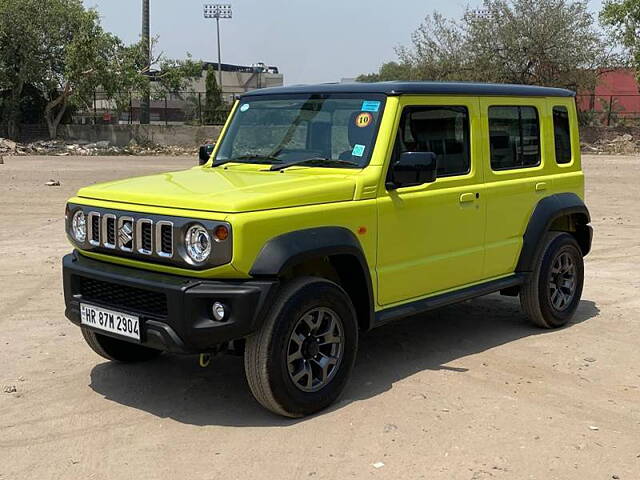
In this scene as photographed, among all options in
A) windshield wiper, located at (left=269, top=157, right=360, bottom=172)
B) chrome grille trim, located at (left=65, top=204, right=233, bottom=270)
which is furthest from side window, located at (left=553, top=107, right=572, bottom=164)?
chrome grille trim, located at (left=65, top=204, right=233, bottom=270)

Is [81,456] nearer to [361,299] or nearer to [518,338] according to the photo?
[361,299]

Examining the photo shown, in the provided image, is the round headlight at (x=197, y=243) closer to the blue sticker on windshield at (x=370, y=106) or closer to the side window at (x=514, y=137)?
the blue sticker on windshield at (x=370, y=106)

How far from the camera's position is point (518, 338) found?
625 cm

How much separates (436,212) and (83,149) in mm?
32328

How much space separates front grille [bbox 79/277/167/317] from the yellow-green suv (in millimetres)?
11

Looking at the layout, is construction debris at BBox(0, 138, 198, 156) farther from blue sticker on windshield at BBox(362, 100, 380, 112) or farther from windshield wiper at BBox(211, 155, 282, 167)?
blue sticker on windshield at BBox(362, 100, 380, 112)

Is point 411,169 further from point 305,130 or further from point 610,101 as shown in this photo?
point 610,101

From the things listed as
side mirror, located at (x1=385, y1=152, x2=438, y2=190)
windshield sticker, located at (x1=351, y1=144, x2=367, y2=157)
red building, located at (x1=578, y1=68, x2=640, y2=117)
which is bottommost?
side mirror, located at (x1=385, y1=152, x2=438, y2=190)

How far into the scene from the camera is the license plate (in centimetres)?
434

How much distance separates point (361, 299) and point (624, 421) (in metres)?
1.68

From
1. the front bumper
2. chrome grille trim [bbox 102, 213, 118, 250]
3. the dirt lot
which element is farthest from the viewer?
chrome grille trim [bbox 102, 213, 118, 250]

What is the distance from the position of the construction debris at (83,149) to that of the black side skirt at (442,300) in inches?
1177

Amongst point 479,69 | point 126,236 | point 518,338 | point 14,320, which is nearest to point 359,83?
point 126,236

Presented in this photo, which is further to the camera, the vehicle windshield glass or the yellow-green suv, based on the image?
the vehicle windshield glass
